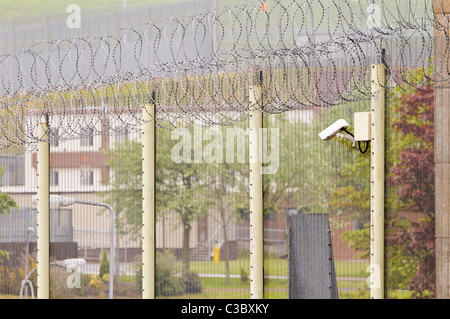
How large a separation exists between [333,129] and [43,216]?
13.4 ft

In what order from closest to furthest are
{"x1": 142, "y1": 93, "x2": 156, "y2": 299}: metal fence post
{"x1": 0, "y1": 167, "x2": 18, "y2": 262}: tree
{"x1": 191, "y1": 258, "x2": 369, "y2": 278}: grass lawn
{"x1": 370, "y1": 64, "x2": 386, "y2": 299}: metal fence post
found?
1. {"x1": 370, "y1": 64, "x2": 386, "y2": 299}: metal fence post
2. {"x1": 191, "y1": 258, "x2": 369, "y2": 278}: grass lawn
3. {"x1": 142, "y1": 93, "x2": 156, "y2": 299}: metal fence post
4. {"x1": 0, "y1": 167, "x2": 18, "y2": 262}: tree

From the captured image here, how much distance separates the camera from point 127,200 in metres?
11.3

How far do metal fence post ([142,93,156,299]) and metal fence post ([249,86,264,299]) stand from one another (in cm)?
127

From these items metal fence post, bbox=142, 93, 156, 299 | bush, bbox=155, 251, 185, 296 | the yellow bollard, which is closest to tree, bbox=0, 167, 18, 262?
metal fence post, bbox=142, 93, 156, 299

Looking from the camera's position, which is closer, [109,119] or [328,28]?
[328,28]

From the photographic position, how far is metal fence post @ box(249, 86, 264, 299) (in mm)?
10688

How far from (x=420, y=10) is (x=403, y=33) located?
1.23ft

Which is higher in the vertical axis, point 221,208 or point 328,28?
point 328,28

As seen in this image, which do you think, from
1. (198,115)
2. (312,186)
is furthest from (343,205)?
(198,115)

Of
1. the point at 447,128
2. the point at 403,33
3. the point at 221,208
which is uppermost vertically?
the point at 403,33

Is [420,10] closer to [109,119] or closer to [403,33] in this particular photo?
[403,33]

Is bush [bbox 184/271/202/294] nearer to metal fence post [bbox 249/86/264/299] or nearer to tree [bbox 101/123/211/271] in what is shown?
tree [bbox 101/123/211/271]

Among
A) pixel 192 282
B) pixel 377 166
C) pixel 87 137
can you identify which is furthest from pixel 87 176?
pixel 377 166

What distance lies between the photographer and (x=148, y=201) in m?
11.0
